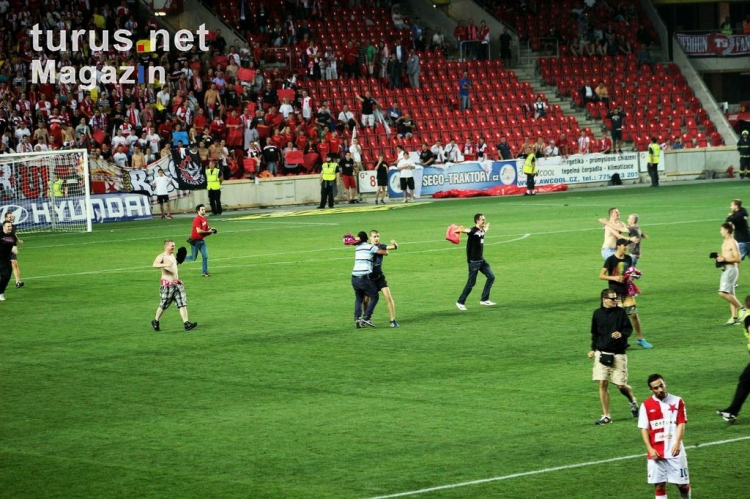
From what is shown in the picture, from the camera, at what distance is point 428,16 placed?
61.6 metres

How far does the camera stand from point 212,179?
44094 mm

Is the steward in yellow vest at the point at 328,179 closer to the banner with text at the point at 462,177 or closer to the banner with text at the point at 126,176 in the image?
the banner with text at the point at 462,177

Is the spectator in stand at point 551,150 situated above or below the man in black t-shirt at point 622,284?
above

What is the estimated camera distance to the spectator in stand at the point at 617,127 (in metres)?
56.2

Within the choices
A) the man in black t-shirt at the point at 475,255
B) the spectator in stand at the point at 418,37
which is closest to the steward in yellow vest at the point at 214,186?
the spectator in stand at the point at 418,37

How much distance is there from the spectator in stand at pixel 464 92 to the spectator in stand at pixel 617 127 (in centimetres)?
650

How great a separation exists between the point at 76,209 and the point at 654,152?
77.9 feet

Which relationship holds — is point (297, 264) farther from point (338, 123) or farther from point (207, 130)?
point (338, 123)

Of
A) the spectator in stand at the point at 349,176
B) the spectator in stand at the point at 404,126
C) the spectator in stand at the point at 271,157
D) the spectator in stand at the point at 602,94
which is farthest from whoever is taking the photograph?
the spectator in stand at the point at 602,94

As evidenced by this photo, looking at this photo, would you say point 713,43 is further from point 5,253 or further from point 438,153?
point 5,253

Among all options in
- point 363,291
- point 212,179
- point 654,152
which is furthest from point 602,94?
point 363,291

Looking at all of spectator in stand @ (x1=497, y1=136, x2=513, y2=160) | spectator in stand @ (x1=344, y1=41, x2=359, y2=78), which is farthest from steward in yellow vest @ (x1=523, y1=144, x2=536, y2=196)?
spectator in stand @ (x1=344, y1=41, x2=359, y2=78)

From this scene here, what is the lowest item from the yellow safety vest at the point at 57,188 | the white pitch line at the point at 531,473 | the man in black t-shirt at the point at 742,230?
the white pitch line at the point at 531,473

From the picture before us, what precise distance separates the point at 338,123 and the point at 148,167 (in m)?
10.1
